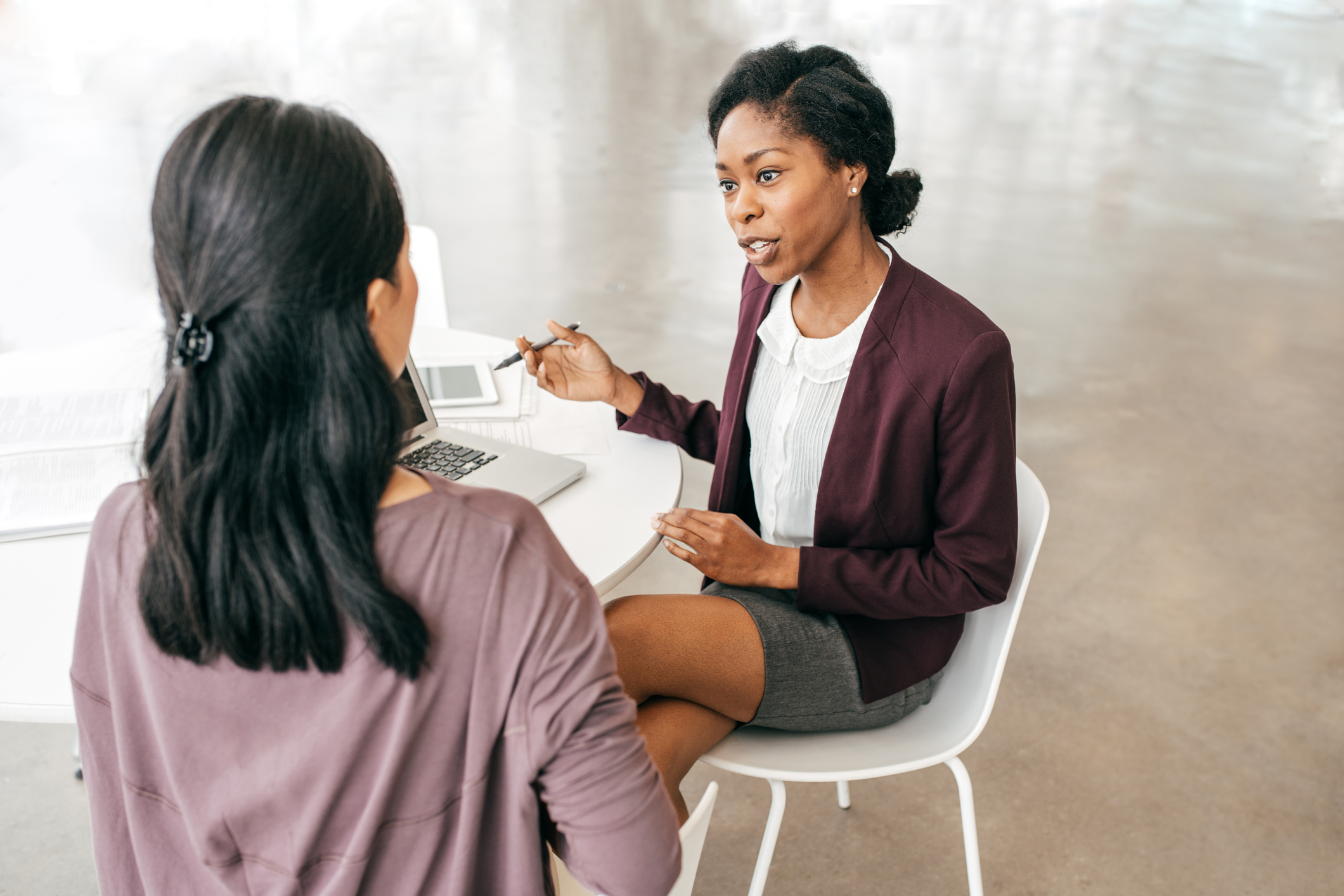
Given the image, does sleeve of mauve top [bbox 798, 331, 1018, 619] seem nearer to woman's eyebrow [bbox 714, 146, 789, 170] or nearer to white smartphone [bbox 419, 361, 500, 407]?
woman's eyebrow [bbox 714, 146, 789, 170]

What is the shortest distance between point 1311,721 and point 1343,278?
347cm

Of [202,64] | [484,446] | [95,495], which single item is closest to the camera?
[95,495]

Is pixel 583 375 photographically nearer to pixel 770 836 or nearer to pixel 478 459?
pixel 478 459

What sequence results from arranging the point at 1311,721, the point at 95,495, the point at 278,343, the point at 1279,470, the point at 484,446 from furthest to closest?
the point at 1279,470
the point at 1311,721
the point at 484,446
the point at 95,495
the point at 278,343

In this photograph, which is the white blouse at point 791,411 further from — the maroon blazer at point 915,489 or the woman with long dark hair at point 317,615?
the woman with long dark hair at point 317,615

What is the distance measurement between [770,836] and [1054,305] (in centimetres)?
363

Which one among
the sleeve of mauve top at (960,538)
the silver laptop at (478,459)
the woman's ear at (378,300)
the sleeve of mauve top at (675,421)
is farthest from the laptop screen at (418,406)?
the woman's ear at (378,300)

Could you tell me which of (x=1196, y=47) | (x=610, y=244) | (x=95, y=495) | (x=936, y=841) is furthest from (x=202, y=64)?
(x=1196, y=47)

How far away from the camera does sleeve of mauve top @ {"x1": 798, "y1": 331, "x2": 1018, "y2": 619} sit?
1.31 meters

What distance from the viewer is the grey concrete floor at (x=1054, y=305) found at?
1976mm

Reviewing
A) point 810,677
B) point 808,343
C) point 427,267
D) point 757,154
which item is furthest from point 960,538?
point 427,267

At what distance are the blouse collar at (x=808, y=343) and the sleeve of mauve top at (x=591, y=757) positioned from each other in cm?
77

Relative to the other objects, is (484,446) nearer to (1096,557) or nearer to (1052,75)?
(1096,557)

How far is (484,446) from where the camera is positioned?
5.03 feet
